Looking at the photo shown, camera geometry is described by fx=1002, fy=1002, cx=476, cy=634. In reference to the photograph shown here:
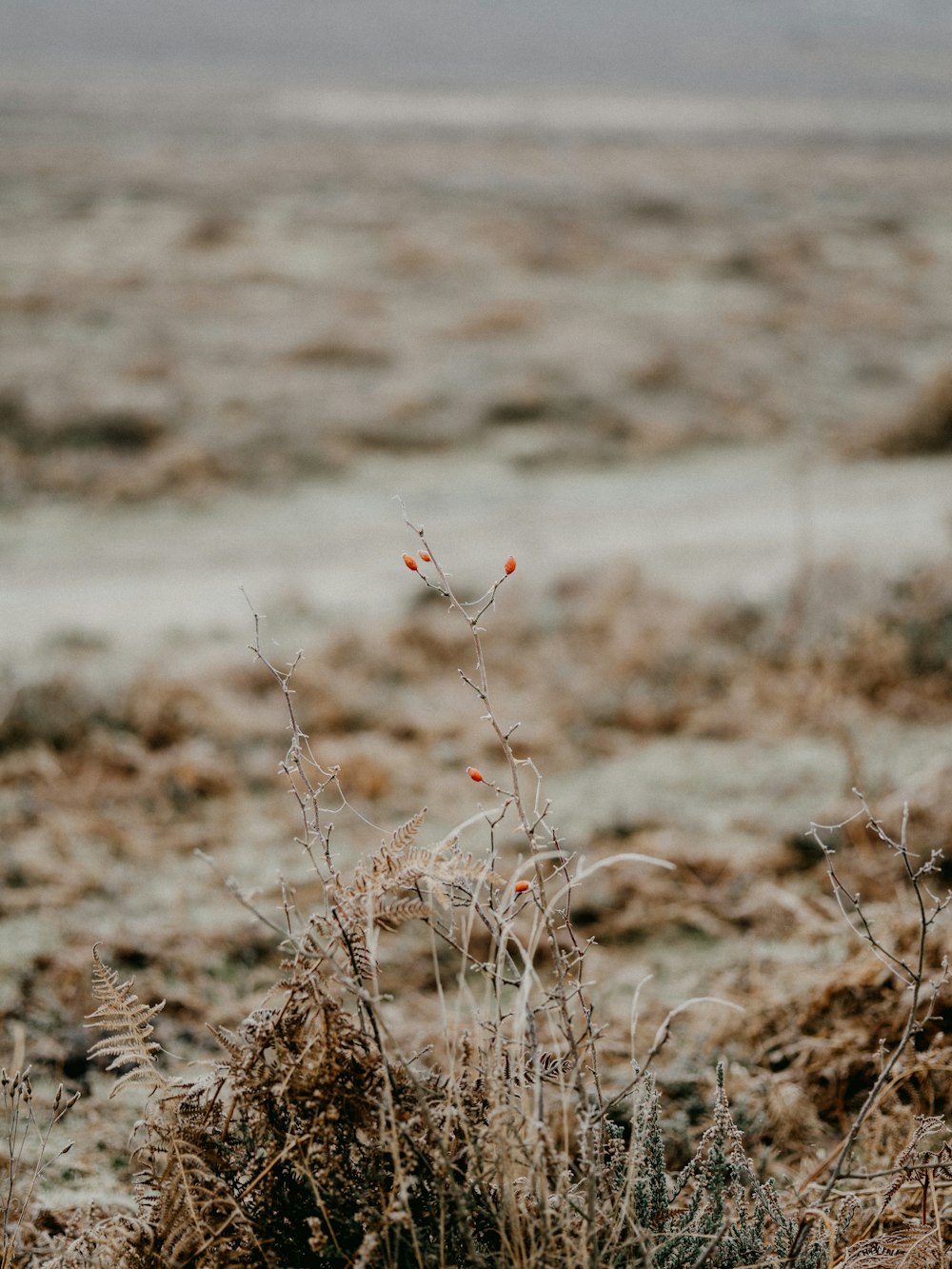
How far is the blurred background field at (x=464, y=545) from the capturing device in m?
4.64

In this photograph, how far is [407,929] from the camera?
4.71m

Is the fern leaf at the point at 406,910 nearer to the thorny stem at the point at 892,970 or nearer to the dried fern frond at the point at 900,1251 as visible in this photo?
the thorny stem at the point at 892,970

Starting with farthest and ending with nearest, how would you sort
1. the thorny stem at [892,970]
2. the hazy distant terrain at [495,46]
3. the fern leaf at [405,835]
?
the hazy distant terrain at [495,46], the fern leaf at [405,835], the thorny stem at [892,970]

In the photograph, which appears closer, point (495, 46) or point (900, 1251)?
point (900, 1251)

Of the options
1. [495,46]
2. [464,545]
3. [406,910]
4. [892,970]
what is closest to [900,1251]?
[892,970]

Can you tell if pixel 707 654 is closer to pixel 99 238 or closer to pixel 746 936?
pixel 746 936

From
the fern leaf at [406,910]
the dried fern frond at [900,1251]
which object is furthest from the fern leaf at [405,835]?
the dried fern frond at [900,1251]

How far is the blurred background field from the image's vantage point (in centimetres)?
464

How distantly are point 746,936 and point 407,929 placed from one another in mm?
1545

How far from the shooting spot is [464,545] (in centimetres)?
1238

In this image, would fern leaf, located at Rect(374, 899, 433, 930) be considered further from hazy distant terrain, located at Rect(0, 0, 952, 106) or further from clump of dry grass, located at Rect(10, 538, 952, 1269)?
hazy distant terrain, located at Rect(0, 0, 952, 106)

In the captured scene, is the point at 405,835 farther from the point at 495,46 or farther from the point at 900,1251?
the point at 495,46

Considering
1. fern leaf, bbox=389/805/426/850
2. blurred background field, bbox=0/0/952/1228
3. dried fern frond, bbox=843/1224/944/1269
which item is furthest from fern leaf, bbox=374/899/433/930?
dried fern frond, bbox=843/1224/944/1269

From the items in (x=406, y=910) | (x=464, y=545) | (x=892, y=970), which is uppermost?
(x=406, y=910)
